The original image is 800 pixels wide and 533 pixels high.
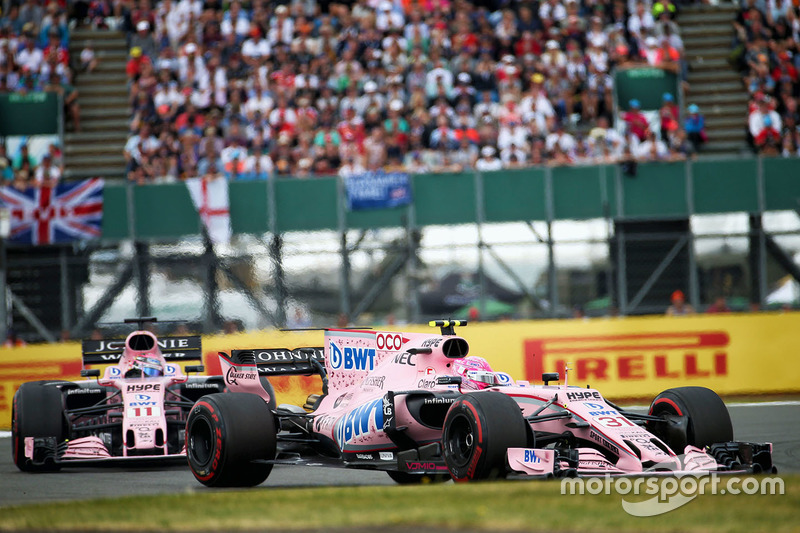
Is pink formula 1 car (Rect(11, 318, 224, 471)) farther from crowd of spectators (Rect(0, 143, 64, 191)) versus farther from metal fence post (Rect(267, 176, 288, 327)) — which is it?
crowd of spectators (Rect(0, 143, 64, 191))

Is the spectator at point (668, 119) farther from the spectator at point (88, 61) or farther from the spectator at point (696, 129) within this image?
the spectator at point (88, 61)

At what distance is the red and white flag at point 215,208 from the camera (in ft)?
66.9

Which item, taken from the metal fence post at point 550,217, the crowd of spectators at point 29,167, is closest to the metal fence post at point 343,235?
the metal fence post at point 550,217

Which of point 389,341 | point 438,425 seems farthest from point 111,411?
point 438,425

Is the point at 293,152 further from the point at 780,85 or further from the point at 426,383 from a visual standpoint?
the point at 426,383

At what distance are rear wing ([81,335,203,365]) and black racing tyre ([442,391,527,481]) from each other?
5575mm

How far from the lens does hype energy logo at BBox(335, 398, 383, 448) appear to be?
31.0 ft

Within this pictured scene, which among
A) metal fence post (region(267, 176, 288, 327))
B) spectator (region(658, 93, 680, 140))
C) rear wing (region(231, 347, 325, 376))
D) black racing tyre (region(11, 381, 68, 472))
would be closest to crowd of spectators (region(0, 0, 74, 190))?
metal fence post (region(267, 176, 288, 327))

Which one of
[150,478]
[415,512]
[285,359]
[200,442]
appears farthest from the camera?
[285,359]

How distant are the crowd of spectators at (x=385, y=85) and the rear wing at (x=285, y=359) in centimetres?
945

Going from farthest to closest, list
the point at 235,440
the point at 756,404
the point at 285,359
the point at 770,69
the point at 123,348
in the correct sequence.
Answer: the point at 770,69 < the point at 756,404 < the point at 123,348 < the point at 285,359 < the point at 235,440

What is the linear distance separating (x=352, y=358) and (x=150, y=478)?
2200mm

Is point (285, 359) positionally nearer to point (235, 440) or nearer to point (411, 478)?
point (235, 440)

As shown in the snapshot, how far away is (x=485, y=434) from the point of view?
8.17 meters
